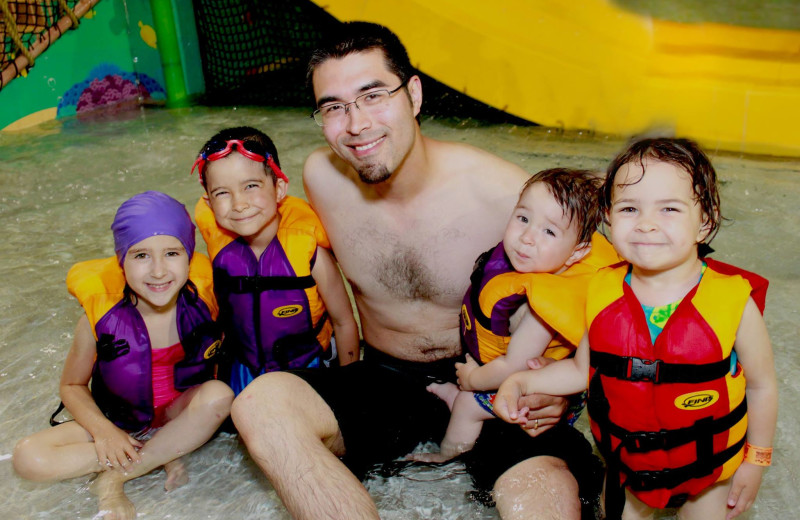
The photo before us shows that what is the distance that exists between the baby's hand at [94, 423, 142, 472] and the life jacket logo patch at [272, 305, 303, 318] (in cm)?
69

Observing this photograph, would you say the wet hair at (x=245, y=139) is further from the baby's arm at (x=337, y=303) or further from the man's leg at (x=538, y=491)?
the man's leg at (x=538, y=491)

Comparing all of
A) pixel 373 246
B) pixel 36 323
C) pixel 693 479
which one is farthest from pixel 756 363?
pixel 36 323

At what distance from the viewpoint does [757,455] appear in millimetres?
1908

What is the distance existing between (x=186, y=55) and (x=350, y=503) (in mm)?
6710

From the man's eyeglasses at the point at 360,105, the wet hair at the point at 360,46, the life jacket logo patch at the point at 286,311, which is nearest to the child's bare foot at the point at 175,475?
the life jacket logo patch at the point at 286,311

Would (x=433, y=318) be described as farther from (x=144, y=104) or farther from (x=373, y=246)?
(x=144, y=104)

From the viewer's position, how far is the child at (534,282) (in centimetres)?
206

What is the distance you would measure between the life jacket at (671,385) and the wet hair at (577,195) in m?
0.20

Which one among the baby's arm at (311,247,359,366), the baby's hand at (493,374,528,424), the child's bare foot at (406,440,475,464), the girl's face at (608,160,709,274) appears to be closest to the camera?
the girl's face at (608,160,709,274)

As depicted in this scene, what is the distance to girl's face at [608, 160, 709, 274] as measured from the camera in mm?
1752

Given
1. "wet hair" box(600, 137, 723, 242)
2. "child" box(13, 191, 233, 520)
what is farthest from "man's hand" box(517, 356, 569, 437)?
"child" box(13, 191, 233, 520)

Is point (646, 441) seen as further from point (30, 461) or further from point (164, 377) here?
point (30, 461)

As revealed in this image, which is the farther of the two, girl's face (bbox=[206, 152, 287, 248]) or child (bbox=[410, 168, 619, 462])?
girl's face (bbox=[206, 152, 287, 248])

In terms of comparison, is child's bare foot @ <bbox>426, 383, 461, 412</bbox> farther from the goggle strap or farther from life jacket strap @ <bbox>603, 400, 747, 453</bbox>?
the goggle strap
